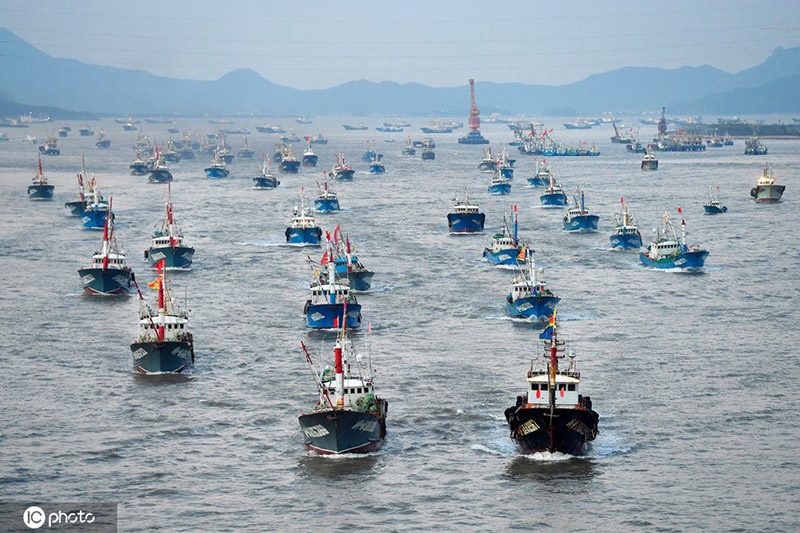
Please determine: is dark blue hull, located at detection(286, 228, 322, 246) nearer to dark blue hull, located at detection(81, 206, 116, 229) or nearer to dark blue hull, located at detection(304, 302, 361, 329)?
dark blue hull, located at detection(81, 206, 116, 229)

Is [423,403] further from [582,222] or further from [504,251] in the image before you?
[582,222]

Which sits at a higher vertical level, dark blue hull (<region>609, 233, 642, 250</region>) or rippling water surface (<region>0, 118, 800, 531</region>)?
dark blue hull (<region>609, 233, 642, 250</region>)

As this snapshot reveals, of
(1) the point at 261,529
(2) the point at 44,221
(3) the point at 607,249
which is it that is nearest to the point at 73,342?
(1) the point at 261,529

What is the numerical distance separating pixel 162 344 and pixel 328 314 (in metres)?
18.1

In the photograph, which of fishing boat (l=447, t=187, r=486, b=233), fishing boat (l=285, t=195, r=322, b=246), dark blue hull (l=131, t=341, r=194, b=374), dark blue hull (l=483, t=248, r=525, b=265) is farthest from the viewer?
fishing boat (l=447, t=187, r=486, b=233)

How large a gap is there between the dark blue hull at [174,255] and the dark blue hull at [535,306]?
46284 mm

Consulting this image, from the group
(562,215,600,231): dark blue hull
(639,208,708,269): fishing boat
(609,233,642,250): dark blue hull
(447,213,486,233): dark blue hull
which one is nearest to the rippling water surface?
(639,208,708,269): fishing boat

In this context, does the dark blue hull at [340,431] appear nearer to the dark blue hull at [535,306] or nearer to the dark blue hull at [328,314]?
the dark blue hull at [328,314]

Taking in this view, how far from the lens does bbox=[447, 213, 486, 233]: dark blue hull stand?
171 m

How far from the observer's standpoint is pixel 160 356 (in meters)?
87.6

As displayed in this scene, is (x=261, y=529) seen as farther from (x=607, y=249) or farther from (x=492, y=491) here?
(x=607, y=249)

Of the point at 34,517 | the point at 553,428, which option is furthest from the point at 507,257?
the point at 34,517

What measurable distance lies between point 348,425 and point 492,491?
8.72 metres

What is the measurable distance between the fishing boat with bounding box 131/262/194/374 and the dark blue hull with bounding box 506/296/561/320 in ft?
98.4
